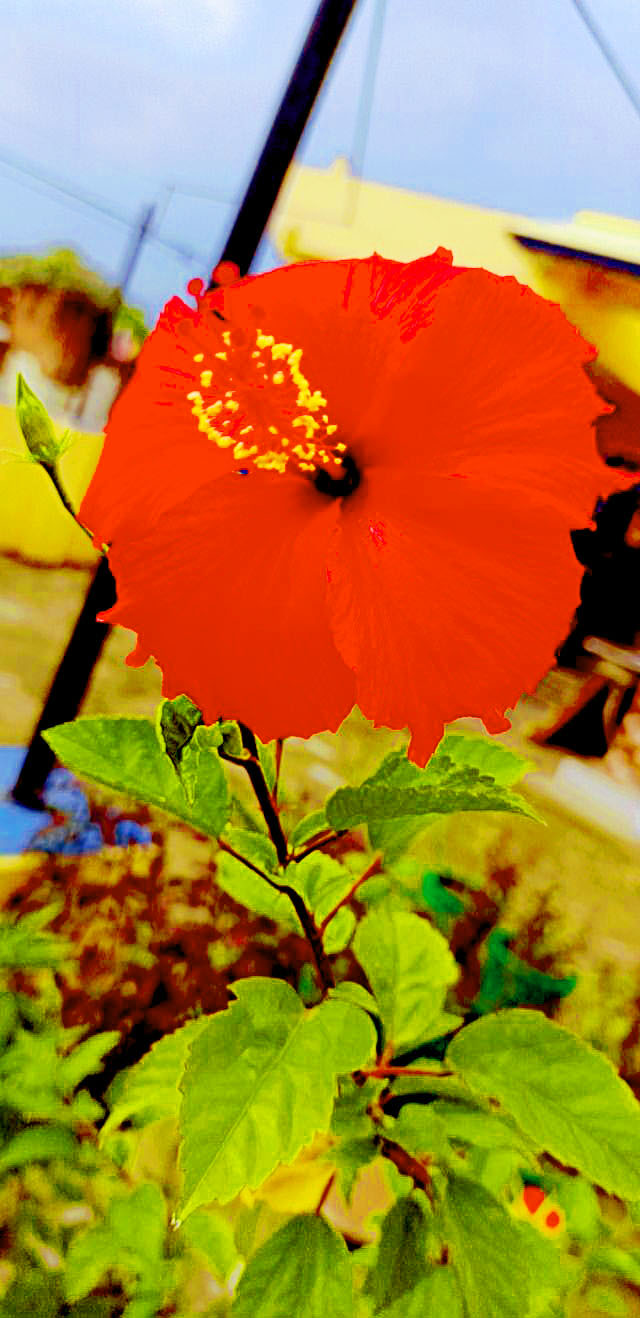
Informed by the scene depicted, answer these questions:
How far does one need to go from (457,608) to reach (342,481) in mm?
77

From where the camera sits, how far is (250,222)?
1077mm

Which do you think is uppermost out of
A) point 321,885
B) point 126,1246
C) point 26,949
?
point 321,885

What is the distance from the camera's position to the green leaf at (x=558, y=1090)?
17.6 inches

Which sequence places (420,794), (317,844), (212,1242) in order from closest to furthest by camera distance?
(420,794), (317,844), (212,1242)

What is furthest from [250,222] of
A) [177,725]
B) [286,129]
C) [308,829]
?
[177,725]

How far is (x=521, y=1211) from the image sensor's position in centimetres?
84

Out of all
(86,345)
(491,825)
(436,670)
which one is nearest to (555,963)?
(491,825)

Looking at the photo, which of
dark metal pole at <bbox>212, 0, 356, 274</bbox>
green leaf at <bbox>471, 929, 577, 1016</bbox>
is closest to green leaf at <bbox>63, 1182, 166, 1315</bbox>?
green leaf at <bbox>471, 929, 577, 1016</bbox>

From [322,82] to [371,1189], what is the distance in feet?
3.87

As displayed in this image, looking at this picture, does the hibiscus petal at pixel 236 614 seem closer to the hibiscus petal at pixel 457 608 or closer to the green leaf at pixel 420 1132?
the hibiscus petal at pixel 457 608

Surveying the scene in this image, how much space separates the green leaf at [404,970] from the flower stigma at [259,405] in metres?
0.46

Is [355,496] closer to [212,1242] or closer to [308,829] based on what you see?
[308,829]

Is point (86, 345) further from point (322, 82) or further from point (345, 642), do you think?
point (345, 642)

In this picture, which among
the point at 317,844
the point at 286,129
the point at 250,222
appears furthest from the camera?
the point at 250,222
